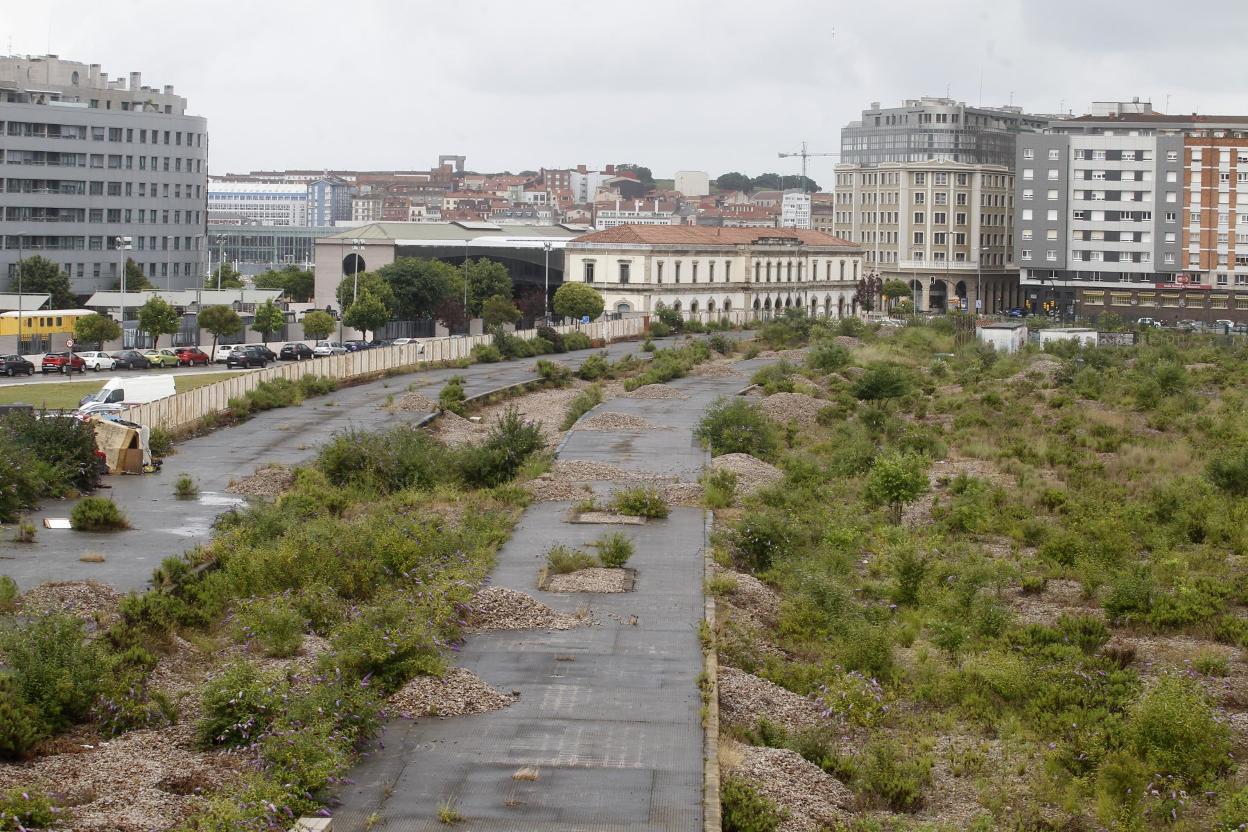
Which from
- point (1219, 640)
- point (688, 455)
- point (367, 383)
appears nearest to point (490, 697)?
point (1219, 640)

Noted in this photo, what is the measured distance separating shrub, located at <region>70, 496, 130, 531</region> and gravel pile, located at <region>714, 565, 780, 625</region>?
10.9 meters

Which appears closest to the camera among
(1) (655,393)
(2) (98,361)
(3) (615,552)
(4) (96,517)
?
(3) (615,552)

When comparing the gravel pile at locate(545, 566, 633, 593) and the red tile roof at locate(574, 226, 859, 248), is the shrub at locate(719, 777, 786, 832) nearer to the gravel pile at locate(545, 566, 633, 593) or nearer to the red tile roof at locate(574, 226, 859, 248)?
the gravel pile at locate(545, 566, 633, 593)

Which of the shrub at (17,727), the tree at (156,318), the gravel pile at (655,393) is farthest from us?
the tree at (156,318)

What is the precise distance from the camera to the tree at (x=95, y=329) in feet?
250

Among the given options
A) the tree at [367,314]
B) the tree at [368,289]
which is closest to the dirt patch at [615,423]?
the tree at [367,314]

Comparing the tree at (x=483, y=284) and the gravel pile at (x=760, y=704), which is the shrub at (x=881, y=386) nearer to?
the gravel pile at (x=760, y=704)

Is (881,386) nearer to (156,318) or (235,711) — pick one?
(235,711)

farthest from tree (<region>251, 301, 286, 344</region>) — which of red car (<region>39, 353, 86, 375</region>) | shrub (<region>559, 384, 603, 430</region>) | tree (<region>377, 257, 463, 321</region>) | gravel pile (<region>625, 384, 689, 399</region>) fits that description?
shrub (<region>559, 384, 603, 430</region>)

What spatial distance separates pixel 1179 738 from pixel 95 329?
66763 mm

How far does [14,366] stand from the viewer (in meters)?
66.8

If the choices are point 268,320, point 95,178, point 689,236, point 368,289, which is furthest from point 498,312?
point 95,178

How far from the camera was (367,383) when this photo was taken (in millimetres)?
58969

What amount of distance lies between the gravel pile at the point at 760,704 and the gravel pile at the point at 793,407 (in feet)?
92.3
